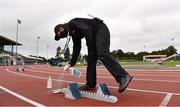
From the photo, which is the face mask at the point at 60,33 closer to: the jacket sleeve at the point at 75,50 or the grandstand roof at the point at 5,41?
the jacket sleeve at the point at 75,50

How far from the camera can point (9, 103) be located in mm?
6027

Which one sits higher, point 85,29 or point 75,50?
point 85,29

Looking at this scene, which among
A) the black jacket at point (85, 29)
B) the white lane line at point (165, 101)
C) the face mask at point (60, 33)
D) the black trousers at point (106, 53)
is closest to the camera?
the white lane line at point (165, 101)

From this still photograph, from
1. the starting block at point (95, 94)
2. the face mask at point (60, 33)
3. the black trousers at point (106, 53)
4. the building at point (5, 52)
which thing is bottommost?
the starting block at point (95, 94)

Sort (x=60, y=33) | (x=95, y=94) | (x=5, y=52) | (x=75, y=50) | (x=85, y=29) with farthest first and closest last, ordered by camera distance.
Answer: (x=5, y=52) → (x=75, y=50) → (x=60, y=33) → (x=85, y=29) → (x=95, y=94)

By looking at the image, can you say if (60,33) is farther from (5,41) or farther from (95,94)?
(5,41)

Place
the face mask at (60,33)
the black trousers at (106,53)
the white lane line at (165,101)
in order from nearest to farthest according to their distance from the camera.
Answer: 1. the white lane line at (165,101)
2. the black trousers at (106,53)
3. the face mask at (60,33)

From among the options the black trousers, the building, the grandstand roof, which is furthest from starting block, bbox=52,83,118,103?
the grandstand roof

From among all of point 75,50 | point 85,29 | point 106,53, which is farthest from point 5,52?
point 106,53

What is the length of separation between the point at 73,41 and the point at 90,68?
784 mm

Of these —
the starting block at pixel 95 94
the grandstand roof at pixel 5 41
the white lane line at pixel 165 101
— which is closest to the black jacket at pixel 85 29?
the starting block at pixel 95 94

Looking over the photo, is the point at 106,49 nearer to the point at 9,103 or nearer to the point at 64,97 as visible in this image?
the point at 64,97

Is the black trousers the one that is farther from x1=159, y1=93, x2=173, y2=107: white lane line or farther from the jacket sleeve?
x1=159, y1=93, x2=173, y2=107: white lane line

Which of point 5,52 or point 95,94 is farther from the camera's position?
point 5,52
